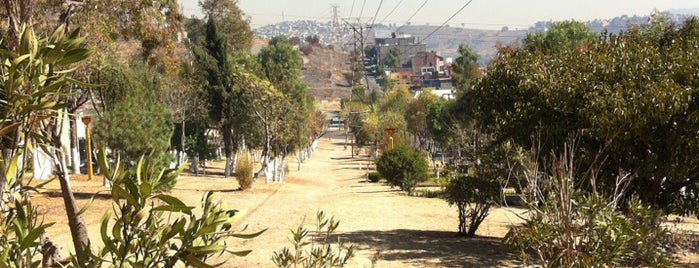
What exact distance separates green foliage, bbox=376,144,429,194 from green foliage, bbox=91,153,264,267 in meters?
29.0

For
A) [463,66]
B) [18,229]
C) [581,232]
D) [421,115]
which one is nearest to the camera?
[18,229]

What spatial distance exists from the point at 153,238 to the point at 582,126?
12.4m

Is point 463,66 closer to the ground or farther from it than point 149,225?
farther from it

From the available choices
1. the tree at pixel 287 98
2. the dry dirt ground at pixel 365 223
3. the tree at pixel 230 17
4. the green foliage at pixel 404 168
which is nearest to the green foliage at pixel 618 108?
the dry dirt ground at pixel 365 223

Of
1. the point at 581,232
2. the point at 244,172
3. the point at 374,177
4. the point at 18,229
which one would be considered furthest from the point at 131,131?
the point at 18,229

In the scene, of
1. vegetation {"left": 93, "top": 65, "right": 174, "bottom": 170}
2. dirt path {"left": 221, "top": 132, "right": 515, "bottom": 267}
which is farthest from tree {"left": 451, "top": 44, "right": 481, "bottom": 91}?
vegetation {"left": 93, "top": 65, "right": 174, "bottom": 170}

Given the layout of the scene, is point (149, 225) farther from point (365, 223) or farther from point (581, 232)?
point (365, 223)

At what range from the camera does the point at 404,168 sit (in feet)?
106

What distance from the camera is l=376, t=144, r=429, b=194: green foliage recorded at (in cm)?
3206

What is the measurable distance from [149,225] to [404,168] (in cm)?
2996

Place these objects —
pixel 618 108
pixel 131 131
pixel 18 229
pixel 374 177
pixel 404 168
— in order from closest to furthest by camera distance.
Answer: pixel 18 229, pixel 618 108, pixel 131 131, pixel 404 168, pixel 374 177

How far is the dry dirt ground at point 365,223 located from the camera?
47.6 feet

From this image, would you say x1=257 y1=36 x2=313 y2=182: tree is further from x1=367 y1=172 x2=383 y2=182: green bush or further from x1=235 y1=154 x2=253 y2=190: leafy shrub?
x1=235 y1=154 x2=253 y2=190: leafy shrub

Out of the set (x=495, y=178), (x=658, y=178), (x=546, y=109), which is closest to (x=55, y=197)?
(x=495, y=178)
